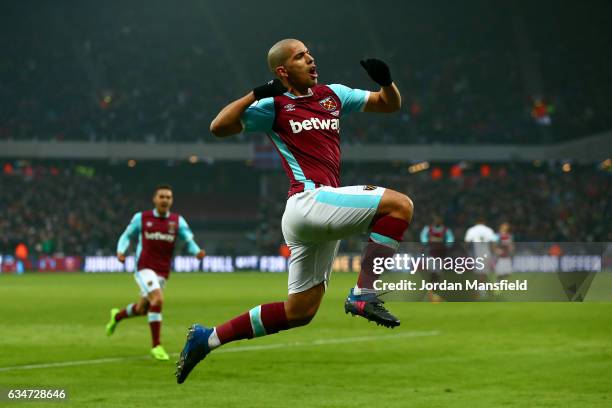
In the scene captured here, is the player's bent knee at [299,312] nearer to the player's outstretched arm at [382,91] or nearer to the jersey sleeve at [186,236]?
the player's outstretched arm at [382,91]

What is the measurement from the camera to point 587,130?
55.2 meters

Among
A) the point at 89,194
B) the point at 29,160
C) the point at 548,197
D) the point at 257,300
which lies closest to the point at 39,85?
the point at 29,160

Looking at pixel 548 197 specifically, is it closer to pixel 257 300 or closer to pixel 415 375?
pixel 257 300

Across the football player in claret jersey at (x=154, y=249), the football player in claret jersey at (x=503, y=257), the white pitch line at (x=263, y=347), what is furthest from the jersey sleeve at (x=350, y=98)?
the football player in claret jersey at (x=503, y=257)

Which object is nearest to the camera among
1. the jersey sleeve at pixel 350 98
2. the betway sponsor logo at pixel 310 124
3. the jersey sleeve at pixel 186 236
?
the betway sponsor logo at pixel 310 124

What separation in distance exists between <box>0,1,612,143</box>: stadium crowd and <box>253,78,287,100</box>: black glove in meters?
49.1

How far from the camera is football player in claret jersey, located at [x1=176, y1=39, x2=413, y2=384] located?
21.5ft

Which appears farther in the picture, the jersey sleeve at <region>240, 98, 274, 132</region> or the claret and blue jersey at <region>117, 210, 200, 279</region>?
the claret and blue jersey at <region>117, 210, 200, 279</region>

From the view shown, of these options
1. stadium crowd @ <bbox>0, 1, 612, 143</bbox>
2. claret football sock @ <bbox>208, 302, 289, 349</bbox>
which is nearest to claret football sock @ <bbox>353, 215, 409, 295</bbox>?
claret football sock @ <bbox>208, 302, 289, 349</bbox>

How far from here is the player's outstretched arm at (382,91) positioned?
6871mm

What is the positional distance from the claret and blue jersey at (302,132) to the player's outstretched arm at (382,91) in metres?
0.38

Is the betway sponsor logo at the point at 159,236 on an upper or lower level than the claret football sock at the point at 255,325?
upper

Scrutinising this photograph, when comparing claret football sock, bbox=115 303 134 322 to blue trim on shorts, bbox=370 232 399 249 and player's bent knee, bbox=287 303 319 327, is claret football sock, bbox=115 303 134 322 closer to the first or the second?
player's bent knee, bbox=287 303 319 327

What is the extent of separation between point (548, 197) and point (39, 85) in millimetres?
29506
